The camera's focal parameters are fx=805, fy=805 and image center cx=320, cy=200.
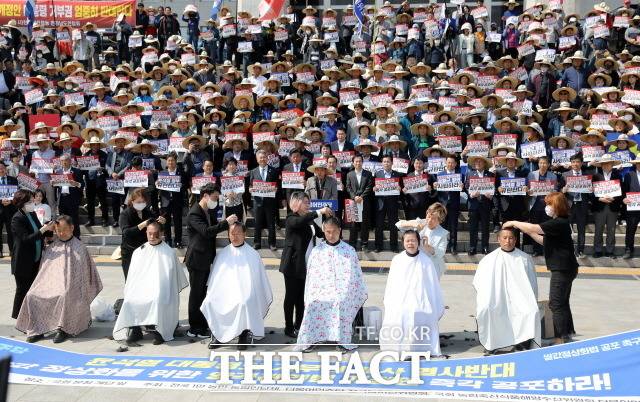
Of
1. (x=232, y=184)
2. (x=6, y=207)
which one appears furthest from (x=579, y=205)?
(x=6, y=207)

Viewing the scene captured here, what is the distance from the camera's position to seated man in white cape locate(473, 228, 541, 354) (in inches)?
357

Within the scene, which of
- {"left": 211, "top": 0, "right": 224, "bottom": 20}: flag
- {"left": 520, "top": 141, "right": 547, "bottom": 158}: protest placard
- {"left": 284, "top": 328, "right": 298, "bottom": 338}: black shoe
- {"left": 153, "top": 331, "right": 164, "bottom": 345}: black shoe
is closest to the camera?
{"left": 153, "top": 331, "right": 164, "bottom": 345}: black shoe

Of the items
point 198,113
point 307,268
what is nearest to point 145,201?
point 307,268

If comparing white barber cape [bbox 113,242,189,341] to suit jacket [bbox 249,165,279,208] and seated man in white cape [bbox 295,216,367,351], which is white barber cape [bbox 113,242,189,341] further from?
suit jacket [bbox 249,165,279,208]

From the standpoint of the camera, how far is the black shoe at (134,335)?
9781 millimetres

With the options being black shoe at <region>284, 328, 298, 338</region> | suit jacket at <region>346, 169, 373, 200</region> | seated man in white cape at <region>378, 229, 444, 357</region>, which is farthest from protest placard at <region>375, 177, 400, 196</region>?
seated man in white cape at <region>378, 229, 444, 357</region>

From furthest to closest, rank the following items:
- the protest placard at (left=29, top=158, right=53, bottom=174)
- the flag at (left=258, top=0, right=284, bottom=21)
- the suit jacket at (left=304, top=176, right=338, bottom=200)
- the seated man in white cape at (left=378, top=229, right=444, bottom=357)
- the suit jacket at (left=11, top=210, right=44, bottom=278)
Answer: the flag at (left=258, top=0, right=284, bottom=21) → the protest placard at (left=29, top=158, right=53, bottom=174) → the suit jacket at (left=304, top=176, right=338, bottom=200) → the suit jacket at (left=11, top=210, right=44, bottom=278) → the seated man in white cape at (left=378, top=229, right=444, bottom=357)

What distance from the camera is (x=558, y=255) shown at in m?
9.46

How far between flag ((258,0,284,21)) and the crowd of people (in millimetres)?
2767

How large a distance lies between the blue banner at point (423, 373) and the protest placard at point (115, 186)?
21.8ft

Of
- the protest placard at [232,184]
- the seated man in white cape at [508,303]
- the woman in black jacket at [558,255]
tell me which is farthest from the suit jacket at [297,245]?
the protest placard at [232,184]

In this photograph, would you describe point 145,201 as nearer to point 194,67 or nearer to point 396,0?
point 194,67

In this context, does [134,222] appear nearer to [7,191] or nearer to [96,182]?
[7,191]

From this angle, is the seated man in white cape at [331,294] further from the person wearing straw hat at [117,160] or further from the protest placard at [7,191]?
the protest placard at [7,191]
